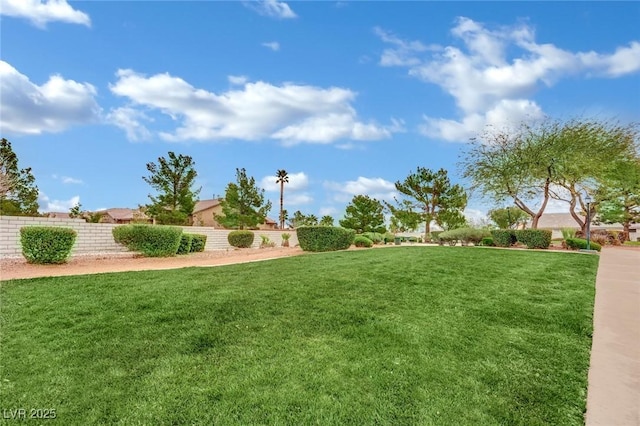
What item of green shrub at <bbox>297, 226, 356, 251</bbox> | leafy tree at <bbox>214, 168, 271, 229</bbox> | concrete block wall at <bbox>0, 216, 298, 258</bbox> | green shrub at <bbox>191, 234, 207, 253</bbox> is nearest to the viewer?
concrete block wall at <bbox>0, 216, 298, 258</bbox>

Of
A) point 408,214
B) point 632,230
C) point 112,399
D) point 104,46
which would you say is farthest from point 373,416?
point 632,230

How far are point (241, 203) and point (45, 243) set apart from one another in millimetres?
23173

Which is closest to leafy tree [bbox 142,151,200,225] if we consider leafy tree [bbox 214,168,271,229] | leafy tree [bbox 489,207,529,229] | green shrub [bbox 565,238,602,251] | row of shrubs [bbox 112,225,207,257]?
leafy tree [bbox 214,168,271,229]

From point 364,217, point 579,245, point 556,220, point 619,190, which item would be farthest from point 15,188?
point 556,220

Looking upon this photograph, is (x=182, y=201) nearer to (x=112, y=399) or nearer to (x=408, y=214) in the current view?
(x=408, y=214)

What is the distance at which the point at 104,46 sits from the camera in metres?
7.90

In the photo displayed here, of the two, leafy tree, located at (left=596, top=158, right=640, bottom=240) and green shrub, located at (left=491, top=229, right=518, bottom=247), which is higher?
leafy tree, located at (left=596, top=158, right=640, bottom=240)

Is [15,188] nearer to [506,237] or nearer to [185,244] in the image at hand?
[185,244]

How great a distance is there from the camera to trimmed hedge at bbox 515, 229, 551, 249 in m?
16.0

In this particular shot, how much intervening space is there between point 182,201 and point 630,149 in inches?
1222

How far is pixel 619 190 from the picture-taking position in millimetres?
22703

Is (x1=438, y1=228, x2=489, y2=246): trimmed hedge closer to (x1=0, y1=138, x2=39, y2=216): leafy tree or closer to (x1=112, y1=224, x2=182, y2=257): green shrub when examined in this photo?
(x1=112, y1=224, x2=182, y2=257): green shrub

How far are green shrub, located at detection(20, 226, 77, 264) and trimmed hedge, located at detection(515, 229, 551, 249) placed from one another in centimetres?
1792

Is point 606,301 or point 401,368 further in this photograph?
point 606,301
